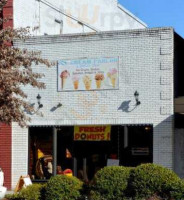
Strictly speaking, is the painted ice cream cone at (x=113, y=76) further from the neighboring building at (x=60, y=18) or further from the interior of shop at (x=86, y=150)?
the neighboring building at (x=60, y=18)

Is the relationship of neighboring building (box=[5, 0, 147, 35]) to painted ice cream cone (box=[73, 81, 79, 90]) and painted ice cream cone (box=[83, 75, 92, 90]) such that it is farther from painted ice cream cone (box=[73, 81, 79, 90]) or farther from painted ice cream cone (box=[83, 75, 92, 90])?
painted ice cream cone (box=[83, 75, 92, 90])

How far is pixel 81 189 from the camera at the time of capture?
14.3 m

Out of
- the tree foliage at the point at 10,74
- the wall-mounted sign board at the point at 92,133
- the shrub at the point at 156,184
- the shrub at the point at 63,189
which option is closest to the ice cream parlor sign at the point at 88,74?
the wall-mounted sign board at the point at 92,133

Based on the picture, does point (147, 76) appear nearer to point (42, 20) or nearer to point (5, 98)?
point (5, 98)

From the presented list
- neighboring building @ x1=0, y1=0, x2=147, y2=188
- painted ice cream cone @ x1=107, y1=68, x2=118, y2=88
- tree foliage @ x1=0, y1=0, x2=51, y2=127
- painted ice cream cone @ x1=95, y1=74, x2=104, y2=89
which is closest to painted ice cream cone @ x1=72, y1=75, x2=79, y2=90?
painted ice cream cone @ x1=95, y1=74, x2=104, y2=89

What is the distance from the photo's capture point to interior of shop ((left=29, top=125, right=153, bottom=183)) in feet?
63.0

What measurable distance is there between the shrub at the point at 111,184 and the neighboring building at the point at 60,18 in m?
5.12

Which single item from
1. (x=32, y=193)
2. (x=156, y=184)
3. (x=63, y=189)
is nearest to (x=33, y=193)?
(x=32, y=193)

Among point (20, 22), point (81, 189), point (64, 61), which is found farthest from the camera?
point (20, 22)

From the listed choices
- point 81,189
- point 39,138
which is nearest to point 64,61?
point 39,138

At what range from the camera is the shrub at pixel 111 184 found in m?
13.6

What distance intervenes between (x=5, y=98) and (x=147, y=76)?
18.3 ft

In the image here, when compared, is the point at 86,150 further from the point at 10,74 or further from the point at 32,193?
the point at 10,74

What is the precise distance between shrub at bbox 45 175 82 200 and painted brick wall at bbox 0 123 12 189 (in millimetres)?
6336
